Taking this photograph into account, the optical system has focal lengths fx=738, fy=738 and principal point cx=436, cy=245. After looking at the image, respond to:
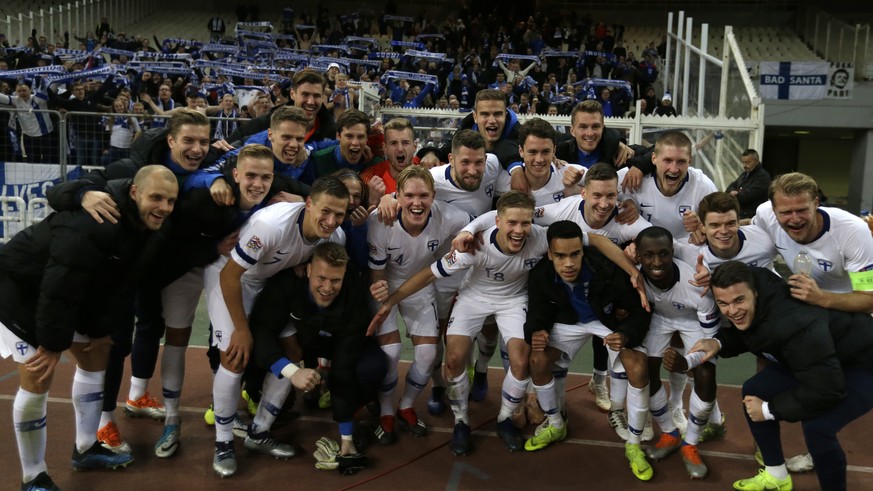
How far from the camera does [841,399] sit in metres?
4.48

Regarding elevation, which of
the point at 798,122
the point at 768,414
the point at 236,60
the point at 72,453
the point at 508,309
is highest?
the point at 236,60

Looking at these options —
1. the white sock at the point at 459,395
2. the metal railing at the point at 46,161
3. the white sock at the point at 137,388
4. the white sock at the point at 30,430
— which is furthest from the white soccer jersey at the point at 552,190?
the metal railing at the point at 46,161

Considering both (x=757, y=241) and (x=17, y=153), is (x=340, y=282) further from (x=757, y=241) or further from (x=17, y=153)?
(x=17, y=153)

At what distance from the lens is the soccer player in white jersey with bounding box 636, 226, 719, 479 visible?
5.12m

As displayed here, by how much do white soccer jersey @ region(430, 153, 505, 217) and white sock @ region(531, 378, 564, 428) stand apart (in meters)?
1.57

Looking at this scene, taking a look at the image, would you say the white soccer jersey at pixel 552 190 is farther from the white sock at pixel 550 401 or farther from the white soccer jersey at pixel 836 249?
the white soccer jersey at pixel 836 249

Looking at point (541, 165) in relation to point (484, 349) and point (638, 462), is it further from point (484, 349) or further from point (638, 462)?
point (638, 462)

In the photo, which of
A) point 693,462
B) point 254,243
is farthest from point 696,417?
point 254,243

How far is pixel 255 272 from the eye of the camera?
537 cm

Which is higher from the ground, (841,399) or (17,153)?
(17,153)

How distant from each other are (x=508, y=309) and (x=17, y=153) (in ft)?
29.8

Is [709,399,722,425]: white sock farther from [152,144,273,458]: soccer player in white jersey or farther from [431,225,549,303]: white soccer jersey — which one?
[152,144,273,458]: soccer player in white jersey

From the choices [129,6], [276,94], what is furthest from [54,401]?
[129,6]

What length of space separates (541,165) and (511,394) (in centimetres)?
181
